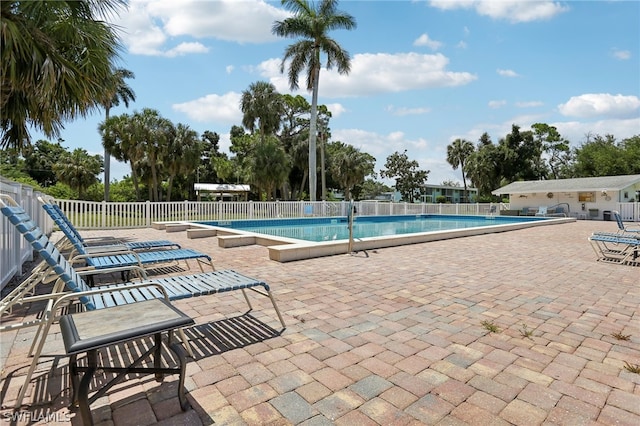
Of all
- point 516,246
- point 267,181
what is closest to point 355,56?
point 267,181

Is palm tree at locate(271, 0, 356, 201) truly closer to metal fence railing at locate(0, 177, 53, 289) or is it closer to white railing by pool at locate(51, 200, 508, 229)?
white railing by pool at locate(51, 200, 508, 229)

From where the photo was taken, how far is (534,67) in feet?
38.9

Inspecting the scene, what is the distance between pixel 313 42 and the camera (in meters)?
21.7

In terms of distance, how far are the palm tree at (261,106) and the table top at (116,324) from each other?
26.2 meters

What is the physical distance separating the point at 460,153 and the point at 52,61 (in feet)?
147

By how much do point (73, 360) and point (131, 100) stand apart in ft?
107

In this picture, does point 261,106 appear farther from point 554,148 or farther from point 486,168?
point 554,148

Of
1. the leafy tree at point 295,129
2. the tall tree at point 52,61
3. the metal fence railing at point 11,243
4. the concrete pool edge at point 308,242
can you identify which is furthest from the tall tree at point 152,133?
the metal fence railing at point 11,243

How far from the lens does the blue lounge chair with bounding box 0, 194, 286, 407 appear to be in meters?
2.12

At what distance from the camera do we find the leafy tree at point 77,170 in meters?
32.4

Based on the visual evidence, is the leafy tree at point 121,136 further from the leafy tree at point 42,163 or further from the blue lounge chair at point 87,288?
the blue lounge chair at point 87,288

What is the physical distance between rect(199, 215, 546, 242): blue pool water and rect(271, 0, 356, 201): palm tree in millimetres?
3893

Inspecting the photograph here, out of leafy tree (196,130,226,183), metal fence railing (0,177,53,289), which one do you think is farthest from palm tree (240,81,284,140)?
metal fence railing (0,177,53,289)

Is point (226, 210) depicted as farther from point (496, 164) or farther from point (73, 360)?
point (496, 164)
